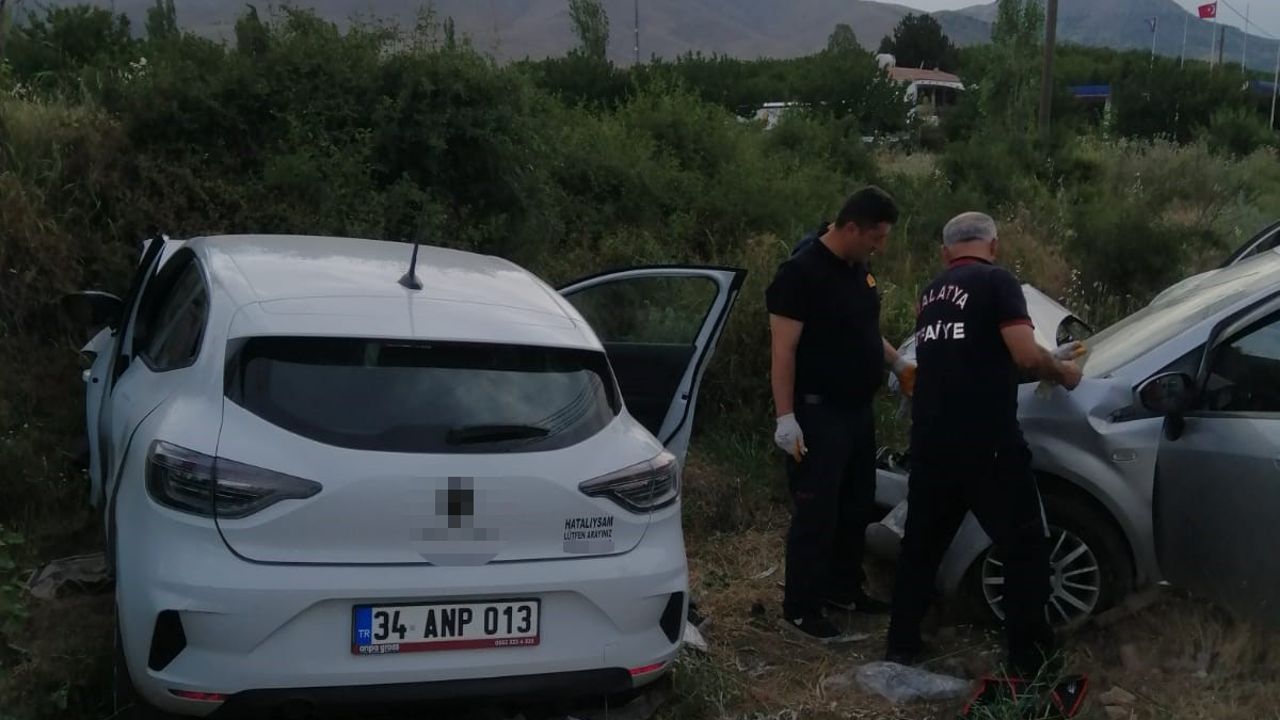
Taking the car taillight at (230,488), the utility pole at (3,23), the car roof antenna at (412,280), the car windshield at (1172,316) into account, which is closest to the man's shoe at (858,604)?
the car windshield at (1172,316)

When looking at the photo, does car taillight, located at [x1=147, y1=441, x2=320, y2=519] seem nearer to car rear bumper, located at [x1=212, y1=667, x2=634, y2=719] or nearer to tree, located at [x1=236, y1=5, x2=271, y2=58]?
car rear bumper, located at [x1=212, y1=667, x2=634, y2=719]

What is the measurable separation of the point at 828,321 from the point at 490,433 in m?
1.81

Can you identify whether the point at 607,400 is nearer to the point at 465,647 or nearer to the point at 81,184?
the point at 465,647

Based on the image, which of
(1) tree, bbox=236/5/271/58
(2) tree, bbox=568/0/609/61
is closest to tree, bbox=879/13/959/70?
(2) tree, bbox=568/0/609/61

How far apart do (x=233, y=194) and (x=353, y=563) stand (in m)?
5.41

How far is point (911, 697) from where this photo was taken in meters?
4.18

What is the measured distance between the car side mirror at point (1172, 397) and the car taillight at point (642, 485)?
76.8 inches

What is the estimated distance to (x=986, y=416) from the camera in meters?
4.06

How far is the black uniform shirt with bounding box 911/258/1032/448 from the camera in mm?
4047

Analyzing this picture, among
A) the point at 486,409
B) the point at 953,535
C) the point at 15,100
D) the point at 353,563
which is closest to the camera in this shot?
the point at 353,563

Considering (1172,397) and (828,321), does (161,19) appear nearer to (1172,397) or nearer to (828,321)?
(828,321)

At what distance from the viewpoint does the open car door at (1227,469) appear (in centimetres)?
402

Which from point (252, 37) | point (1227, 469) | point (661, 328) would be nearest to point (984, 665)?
point (1227, 469)

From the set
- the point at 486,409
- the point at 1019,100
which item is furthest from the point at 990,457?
the point at 1019,100
